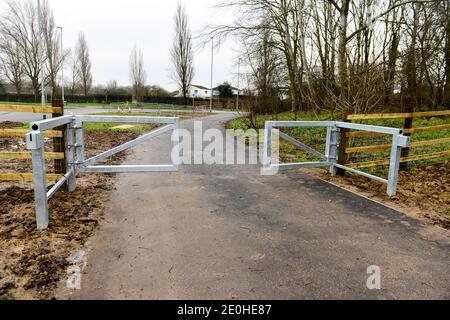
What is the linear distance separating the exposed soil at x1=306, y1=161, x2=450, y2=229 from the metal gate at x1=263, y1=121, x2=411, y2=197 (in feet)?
0.81

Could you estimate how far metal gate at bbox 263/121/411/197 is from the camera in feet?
17.9

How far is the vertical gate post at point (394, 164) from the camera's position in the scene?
17.8 ft

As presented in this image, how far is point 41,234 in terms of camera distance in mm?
3727

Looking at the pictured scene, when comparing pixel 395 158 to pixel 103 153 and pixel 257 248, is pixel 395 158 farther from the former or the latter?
pixel 103 153

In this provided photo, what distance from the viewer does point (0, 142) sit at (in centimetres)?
1035

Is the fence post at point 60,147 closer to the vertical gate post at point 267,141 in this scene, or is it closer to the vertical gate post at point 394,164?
the vertical gate post at point 267,141

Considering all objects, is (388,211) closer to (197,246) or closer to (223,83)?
(197,246)

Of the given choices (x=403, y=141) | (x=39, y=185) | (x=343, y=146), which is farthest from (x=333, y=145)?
(x=39, y=185)

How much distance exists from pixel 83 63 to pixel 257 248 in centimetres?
6209

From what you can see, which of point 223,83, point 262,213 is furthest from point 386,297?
point 223,83

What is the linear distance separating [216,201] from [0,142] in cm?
879

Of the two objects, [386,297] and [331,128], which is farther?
[331,128]

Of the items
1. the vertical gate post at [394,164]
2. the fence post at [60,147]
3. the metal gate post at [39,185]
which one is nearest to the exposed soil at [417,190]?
the vertical gate post at [394,164]

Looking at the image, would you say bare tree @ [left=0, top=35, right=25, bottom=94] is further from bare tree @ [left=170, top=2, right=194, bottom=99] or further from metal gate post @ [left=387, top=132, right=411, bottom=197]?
metal gate post @ [left=387, top=132, right=411, bottom=197]
